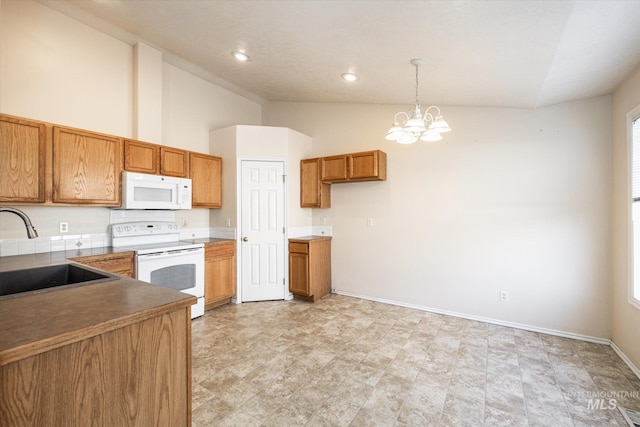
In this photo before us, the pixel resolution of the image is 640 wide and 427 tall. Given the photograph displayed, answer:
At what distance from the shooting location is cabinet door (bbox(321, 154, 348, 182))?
14.1 ft

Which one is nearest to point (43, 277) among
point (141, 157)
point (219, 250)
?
point (141, 157)

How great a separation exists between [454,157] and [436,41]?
1803 millimetres

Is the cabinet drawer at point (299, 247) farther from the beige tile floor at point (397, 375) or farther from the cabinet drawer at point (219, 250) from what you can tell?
the beige tile floor at point (397, 375)

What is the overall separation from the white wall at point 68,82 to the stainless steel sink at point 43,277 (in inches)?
45.0

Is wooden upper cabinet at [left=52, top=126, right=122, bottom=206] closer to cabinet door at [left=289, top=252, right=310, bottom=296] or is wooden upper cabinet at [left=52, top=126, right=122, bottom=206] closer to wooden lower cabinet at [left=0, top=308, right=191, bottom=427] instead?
cabinet door at [left=289, top=252, right=310, bottom=296]

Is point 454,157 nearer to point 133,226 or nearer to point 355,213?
point 355,213

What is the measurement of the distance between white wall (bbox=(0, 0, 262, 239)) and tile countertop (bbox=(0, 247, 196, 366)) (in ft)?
7.33

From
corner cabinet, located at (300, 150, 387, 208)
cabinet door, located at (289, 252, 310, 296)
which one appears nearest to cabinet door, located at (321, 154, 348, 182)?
corner cabinet, located at (300, 150, 387, 208)

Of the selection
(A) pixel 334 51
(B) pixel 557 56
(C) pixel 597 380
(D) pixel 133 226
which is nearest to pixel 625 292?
(C) pixel 597 380

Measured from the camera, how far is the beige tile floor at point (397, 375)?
197 centimetres

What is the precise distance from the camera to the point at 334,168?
4.39m

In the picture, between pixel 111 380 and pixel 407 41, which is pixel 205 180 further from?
pixel 111 380

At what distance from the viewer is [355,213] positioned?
4559 millimetres

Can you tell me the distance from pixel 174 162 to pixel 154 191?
0.50 m
